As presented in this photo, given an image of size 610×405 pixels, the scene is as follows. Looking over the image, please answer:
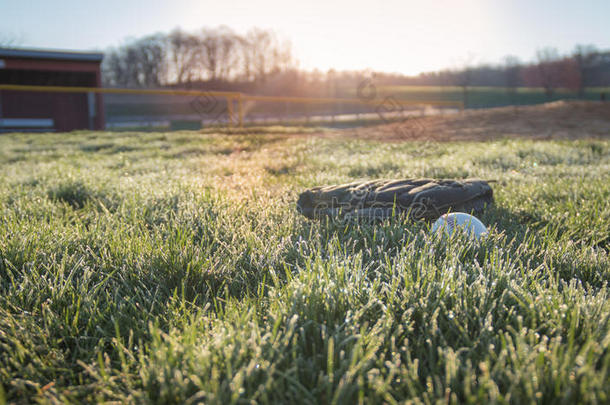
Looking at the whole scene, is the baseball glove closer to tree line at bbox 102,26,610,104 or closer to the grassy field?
the grassy field

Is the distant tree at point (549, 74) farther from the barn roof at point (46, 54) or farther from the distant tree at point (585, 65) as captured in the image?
the barn roof at point (46, 54)

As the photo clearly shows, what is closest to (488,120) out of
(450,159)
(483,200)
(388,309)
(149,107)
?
(450,159)

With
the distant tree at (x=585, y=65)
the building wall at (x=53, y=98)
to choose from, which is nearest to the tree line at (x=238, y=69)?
the distant tree at (x=585, y=65)

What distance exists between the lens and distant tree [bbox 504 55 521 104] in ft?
196

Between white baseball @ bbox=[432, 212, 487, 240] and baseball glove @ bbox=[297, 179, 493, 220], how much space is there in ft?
0.89

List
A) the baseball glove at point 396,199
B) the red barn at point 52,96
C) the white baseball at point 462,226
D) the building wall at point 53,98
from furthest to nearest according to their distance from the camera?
the building wall at point 53,98, the red barn at point 52,96, the baseball glove at point 396,199, the white baseball at point 462,226

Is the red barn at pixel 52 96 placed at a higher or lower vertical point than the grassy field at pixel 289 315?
higher

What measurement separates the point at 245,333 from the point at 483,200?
7.97 ft

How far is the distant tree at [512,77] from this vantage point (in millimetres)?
59781

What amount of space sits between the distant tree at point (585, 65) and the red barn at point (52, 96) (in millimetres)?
62133

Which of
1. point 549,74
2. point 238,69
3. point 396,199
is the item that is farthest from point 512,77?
point 396,199

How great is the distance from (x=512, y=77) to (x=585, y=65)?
10621 mm

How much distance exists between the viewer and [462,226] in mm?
2131

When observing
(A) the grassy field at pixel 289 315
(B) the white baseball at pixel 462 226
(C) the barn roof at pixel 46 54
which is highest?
(C) the barn roof at pixel 46 54
